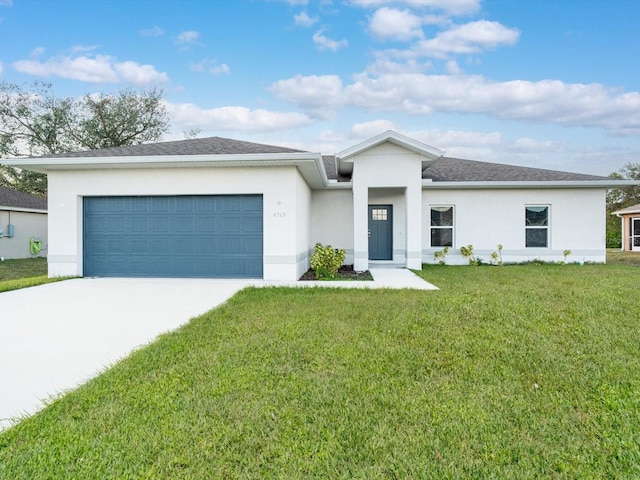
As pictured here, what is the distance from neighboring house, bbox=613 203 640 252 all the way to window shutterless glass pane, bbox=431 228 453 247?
53.6 feet

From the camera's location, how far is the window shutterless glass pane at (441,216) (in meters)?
13.6

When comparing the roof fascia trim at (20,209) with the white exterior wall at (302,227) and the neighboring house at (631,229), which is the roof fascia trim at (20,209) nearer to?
the white exterior wall at (302,227)

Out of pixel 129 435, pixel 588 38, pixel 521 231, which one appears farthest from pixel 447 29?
pixel 129 435

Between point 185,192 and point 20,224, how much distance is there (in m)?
14.3

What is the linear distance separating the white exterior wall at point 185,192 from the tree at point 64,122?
17772mm

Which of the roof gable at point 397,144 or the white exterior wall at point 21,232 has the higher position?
the roof gable at point 397,144

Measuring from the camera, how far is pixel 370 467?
82.1 inches

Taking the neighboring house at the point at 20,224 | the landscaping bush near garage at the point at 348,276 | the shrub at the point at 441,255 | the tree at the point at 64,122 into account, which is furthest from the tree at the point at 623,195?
the neighboring house at the point at 20,224

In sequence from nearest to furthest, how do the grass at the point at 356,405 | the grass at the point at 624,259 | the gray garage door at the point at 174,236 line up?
the grass at the point at 356,405 < the gray garage door at the point at 174,236 < the grass at the point at 624,259

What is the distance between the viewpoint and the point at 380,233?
45.3 feet

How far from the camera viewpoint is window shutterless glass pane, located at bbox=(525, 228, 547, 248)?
1350 centimetres

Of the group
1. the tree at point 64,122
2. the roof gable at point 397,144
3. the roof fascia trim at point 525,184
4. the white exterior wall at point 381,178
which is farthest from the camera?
the tree at point 64,122

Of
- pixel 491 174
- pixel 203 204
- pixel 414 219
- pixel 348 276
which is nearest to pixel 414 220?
pixel 414 219

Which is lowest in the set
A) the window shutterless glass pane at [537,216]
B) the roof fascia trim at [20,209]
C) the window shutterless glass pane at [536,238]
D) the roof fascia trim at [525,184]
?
the window shutterless glass pane at [536,238]
